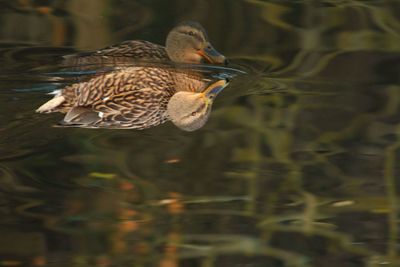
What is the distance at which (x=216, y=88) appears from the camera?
6711 millimetres

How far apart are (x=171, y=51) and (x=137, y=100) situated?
3.03 ft

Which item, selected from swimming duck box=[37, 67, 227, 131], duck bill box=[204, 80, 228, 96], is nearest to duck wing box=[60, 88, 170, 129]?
swimming duck box=[37, 67, 227, 131]

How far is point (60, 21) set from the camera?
8.07 metres

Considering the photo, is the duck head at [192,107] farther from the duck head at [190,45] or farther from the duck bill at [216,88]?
the duck head at [190,45]

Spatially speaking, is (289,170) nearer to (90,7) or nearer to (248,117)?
(248,117)

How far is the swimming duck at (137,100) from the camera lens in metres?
6.12

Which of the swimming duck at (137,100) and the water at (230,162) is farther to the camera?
the swimming duck at (137,100)

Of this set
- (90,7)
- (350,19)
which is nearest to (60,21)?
(90,7)

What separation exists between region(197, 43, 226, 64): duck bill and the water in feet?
0.40

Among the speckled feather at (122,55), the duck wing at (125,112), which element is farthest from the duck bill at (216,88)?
the speckled feather at (122,55)

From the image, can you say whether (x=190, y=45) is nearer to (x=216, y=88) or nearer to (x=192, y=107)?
(x=216, y=88)

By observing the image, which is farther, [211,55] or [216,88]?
[211,55]

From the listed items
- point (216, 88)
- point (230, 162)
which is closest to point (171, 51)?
point (216, 88)

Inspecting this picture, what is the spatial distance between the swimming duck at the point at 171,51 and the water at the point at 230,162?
0.16m
